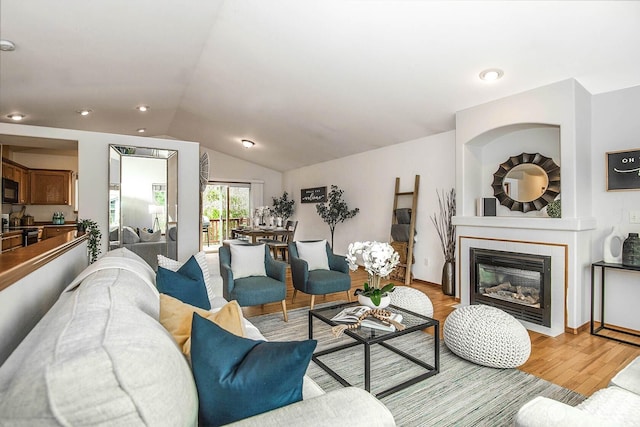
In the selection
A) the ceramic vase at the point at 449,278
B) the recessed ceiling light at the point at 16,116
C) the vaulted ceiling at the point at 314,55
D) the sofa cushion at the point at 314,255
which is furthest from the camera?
the recessed ceiling light at the point at 16,116

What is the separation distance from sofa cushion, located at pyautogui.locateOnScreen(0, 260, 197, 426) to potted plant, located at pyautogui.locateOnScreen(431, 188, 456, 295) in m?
4.10

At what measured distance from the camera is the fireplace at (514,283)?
3.33 m

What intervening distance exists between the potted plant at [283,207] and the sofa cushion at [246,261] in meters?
5.05

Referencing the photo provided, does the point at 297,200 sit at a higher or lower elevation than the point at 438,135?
lower

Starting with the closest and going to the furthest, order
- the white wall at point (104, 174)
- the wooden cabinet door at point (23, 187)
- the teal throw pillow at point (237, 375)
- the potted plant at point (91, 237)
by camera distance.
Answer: the teal throw pillow at point (237, 375)
the potted plant at point (91, 237)
the white wall at point (104, 174)
the wooden cabinet door at point (23, 187)

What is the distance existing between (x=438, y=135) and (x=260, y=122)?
9.85 ft

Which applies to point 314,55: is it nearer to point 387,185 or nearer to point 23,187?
point 387,185

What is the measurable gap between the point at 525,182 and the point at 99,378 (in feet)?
14.3

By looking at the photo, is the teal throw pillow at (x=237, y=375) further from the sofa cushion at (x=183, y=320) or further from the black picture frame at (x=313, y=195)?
the black picture frame at (x=313, y=195)

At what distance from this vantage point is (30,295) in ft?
4.95

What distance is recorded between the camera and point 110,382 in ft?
2.37

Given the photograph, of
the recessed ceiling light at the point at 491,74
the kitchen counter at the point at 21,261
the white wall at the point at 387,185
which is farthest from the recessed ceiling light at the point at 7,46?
the white wall at the point at 387,185

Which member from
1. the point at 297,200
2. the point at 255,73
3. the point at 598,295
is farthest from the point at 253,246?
the point at 297,200

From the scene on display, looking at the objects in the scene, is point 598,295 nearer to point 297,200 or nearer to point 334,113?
point 334,113
